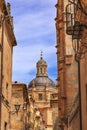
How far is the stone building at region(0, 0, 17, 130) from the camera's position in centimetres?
2326

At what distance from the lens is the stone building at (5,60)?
23263mm

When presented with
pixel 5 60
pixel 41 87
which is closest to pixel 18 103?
pixel 5 60

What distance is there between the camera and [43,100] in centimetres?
14462

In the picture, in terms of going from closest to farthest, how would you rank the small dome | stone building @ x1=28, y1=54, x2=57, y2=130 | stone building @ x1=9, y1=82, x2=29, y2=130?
stone building @ x1=9, y1=82, x2=29, y2=130
stone building @ x1=28, y1=54, x2=57, y2=130
the small dome

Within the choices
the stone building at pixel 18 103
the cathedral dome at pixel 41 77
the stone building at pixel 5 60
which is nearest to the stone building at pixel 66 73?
the stone building at pixel 18 103

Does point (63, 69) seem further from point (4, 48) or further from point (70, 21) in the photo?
point (70, 21)

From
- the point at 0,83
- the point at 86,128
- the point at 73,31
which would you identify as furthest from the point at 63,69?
the point at 73,31

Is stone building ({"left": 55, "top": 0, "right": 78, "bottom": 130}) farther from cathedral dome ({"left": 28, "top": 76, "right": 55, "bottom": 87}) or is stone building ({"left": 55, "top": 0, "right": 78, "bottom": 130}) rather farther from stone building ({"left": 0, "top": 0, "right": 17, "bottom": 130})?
cathedral dome ({"left": 28, "top": 76, "right": 55, "bottom": 87})

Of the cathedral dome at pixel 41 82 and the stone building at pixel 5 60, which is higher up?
the cathedral dome at pixel 41 82

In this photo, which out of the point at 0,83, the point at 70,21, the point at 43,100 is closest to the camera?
the point at 70,21

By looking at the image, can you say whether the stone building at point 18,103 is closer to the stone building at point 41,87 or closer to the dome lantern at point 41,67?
the stone building at point 41,87

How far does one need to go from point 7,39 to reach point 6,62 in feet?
5.03

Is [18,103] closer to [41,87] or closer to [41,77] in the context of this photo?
[41,87]

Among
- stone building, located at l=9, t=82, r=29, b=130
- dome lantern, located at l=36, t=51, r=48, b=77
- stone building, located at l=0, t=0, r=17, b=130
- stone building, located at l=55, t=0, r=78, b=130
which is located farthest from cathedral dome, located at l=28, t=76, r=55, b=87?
stone building, located at l=0, t=0, r=17, b=130
